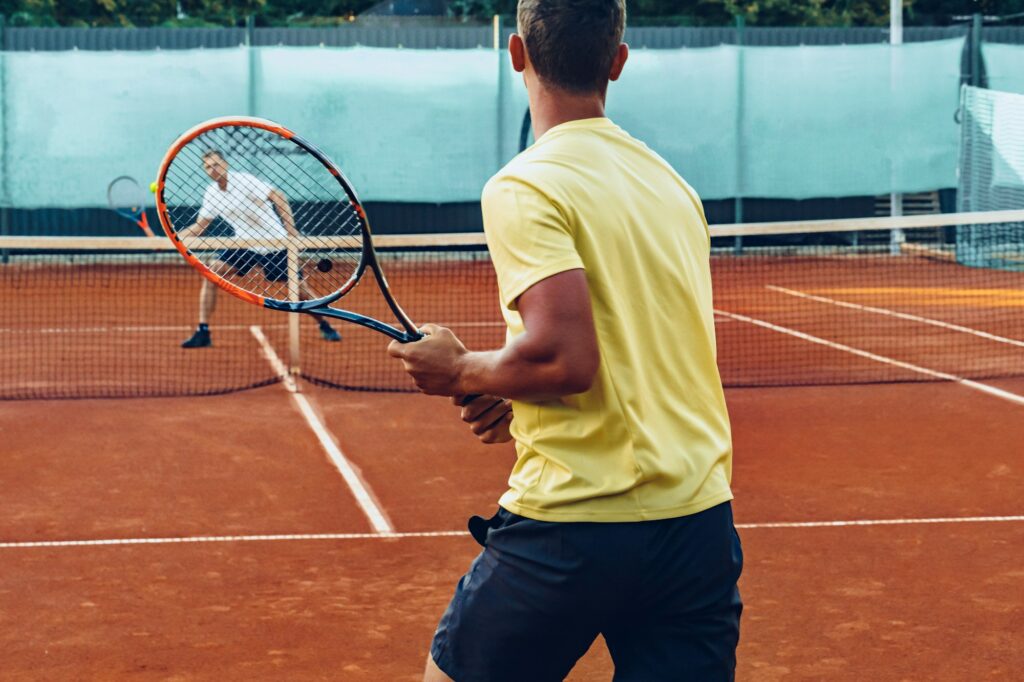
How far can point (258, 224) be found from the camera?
529 cm

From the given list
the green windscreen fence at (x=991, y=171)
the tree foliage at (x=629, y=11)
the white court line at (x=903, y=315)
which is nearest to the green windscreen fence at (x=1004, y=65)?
the green windscreen fence at (x=991, y=171)

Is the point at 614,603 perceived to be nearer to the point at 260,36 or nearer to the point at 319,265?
the point at 319,265

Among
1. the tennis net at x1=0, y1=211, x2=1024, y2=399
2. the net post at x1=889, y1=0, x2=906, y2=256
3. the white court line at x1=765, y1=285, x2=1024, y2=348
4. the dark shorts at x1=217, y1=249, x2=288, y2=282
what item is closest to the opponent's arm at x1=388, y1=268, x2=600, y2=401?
the dark shorts at x1=217, y1=249, x2=288, y2=282

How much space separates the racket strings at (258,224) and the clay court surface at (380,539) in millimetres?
889

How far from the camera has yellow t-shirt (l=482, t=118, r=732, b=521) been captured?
7.30ft

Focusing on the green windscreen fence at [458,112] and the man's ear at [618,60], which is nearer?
the man's ear at [618,60]

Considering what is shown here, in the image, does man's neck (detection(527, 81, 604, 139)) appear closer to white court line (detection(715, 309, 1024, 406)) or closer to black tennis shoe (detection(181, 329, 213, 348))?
white court line (detection(715, 309, 1024, 406))

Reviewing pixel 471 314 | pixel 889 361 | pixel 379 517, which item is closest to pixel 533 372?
pixel 379 517

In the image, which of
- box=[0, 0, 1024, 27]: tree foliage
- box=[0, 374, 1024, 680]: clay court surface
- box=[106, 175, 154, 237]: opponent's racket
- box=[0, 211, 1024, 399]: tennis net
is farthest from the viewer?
box=[0, 0, 1024, 27]: tree foliage

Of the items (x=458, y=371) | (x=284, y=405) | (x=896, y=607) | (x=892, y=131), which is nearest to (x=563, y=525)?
(x=458, y=371)

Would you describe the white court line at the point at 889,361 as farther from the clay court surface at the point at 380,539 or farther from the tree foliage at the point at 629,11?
the tree foliage at the point at 629,11

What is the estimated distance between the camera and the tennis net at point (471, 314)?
31.3 feet

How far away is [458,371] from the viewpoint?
95.2 inches

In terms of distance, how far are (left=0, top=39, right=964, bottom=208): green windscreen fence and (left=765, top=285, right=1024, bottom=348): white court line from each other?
242 cm
